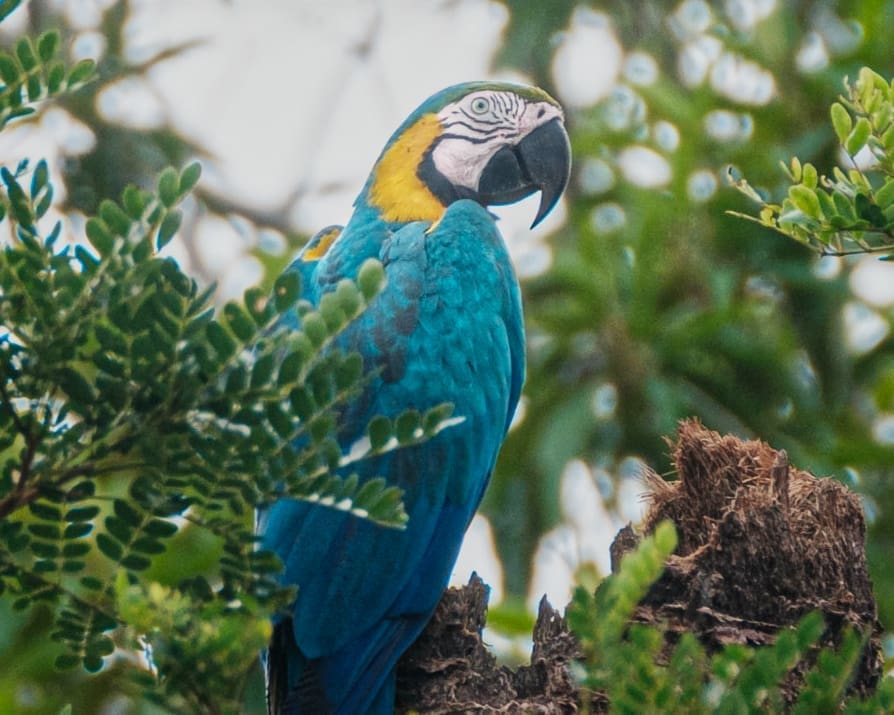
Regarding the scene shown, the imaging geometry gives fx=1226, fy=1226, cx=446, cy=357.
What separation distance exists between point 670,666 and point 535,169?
2.45m

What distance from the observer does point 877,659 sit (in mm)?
2381

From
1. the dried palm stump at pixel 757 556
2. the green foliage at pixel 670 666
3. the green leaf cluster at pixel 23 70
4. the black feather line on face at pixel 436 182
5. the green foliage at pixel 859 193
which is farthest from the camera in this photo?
the black feather line on face at pixel 436 182

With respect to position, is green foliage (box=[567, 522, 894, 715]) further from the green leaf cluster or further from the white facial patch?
the white facial patch

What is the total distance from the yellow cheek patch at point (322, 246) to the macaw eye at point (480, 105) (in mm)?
537

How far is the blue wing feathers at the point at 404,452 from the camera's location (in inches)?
105

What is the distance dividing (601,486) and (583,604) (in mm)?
4455

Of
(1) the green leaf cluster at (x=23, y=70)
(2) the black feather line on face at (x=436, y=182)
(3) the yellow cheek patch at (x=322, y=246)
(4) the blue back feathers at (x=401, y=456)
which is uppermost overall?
(2) the black feather line on face at (x=436, y=182)

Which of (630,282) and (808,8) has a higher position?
(808,8)

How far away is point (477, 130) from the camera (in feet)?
11.9

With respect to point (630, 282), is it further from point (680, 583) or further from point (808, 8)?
point (680, 583)

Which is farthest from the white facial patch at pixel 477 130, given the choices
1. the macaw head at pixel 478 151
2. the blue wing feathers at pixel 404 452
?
the blue wing feathers at pixel 404 452

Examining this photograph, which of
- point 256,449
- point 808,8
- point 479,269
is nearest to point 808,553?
point 479,269

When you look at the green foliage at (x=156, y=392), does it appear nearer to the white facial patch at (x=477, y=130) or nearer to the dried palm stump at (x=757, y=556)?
the dried palm stump at (x=757, y=556)

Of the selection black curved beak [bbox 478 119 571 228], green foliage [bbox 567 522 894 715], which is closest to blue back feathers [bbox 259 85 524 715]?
black curved beak [bbox 478 119 571 228]
